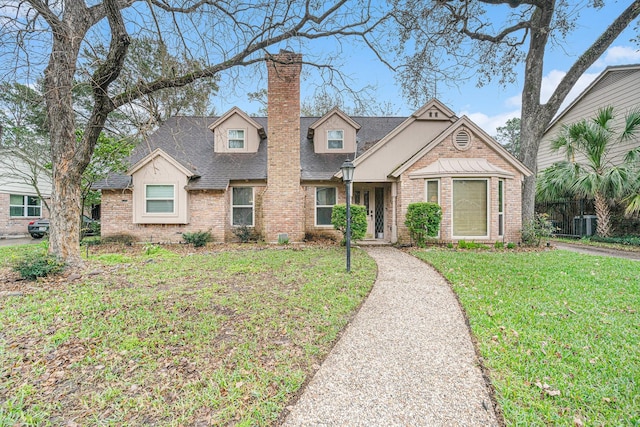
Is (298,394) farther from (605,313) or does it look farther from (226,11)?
(226,11)

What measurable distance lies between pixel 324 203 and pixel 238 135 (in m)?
5.55

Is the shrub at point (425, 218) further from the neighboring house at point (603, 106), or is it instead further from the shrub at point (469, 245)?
the neighboring house at point (603, 106)

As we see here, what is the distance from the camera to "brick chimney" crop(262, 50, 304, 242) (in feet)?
38.7

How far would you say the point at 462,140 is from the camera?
432 inches

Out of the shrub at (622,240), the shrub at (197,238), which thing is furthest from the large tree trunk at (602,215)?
the shrub at (197,238)

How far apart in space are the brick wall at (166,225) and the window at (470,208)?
933 centimetres

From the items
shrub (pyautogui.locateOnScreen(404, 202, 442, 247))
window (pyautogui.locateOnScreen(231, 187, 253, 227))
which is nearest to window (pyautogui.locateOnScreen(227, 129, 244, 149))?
window (pyautogui.locateOnScreen(231, 187, 253, 227))

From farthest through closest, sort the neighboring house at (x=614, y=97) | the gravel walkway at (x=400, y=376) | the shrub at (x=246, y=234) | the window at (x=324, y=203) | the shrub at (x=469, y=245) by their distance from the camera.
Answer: the neighboring house at (x=614, y=97) → the window at (x=324, y=203) → the shrub at (x=246, y=234) → the shrub at (x=469, y=245) → the gravel walkway at (x=400, y=376)

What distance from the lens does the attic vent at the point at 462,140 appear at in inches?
430

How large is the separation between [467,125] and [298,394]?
11.2 meters

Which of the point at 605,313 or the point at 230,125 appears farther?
the point at 230,125

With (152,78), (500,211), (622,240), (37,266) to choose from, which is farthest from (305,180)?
(622,240)

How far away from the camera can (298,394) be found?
263 centimetres

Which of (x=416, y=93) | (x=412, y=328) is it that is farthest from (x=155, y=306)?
(x=416, y=93)
